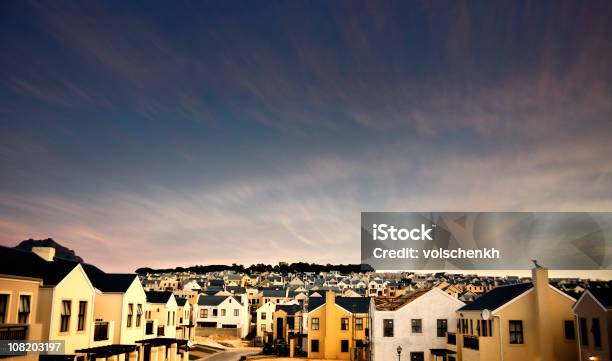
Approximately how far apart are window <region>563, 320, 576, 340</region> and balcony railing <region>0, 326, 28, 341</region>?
3382 cm

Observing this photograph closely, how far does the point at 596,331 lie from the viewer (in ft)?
94.4

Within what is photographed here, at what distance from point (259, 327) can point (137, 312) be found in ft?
202

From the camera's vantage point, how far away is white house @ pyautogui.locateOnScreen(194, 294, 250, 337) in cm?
9888

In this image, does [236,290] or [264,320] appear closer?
[264,320]

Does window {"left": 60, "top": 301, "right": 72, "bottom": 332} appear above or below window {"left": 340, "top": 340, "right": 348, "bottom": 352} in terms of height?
above

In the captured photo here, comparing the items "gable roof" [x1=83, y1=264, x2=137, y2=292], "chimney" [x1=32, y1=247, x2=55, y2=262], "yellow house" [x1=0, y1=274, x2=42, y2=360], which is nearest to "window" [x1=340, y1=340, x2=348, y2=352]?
"gable roof" [x1=83, y1=264, x2=137, y2=292]

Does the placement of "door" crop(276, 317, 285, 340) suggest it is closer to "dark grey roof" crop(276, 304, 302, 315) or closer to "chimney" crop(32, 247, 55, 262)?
"dark grey roof" crop(276, 304, 302, 315)

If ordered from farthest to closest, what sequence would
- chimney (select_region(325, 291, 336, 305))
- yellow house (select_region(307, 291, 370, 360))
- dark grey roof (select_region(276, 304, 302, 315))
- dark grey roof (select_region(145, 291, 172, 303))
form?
dark grey roof (select_region(276, 304, 302, 315)), chimney (select_region(325, 291, 336, 305)), yellow house (select_region(307, 291, 370, 360)), dark grey roof (select_region(145, 291, 172, 303))

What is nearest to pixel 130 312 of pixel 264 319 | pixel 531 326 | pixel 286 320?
pixel 531 326

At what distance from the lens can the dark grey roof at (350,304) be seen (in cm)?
6700

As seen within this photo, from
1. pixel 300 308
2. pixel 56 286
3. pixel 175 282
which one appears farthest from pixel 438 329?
pixel 175 282

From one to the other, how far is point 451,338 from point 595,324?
18558mm

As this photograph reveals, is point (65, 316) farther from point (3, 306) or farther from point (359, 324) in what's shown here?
point (359, 324)

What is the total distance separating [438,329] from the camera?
4834cm
